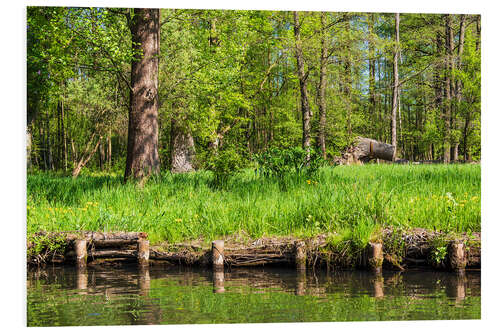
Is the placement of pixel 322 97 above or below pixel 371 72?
below

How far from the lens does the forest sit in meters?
7.02

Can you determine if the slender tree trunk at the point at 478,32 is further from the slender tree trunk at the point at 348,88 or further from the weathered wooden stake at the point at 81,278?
the weathered wooden stake at the point at 81,278

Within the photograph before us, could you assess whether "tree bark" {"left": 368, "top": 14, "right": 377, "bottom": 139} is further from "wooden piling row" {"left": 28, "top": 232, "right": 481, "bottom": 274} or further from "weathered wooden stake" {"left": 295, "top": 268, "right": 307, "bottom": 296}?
"weathered wooden stake" {"left": 295, "top": 268, "right": 307, "bottom": 296}

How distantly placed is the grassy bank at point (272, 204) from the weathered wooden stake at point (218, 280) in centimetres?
71

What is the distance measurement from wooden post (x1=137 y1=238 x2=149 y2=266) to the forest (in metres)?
2.35

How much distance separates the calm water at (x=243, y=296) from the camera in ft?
12.7

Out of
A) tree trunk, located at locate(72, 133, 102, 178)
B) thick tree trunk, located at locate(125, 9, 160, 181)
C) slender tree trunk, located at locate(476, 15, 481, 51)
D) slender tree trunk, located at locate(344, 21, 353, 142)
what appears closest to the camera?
slender tree trunk, located at locate(476, 15, 481, 51)

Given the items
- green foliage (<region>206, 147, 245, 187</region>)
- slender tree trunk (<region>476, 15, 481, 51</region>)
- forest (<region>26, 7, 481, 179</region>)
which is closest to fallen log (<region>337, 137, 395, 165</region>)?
forest (<region>26, 7, 481, 179</region>)

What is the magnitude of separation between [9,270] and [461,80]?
6144mm

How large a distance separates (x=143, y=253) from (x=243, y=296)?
1.66 m

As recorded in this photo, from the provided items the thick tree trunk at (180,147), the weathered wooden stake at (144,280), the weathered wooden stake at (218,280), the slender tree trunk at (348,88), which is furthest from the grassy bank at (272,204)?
the thick tree trunk at (180,147)

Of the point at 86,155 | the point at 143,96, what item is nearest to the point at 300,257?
the point at 143,96

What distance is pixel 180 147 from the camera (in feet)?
46.6

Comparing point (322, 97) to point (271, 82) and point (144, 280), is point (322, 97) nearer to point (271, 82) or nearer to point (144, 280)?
point (271, 82)
